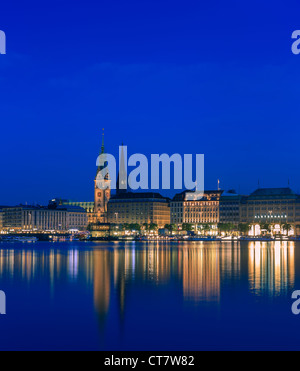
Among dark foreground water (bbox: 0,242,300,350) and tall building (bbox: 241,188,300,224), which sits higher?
tall building (bbox: 241,188,300,224)

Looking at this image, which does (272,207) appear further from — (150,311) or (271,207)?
(150,311)

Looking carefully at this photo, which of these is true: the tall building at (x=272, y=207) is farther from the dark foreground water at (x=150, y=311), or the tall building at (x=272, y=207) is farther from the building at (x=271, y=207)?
the dark foreground water at (x=150, y=311)

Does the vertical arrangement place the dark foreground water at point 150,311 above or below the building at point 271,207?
below

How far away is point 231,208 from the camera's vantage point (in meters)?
196

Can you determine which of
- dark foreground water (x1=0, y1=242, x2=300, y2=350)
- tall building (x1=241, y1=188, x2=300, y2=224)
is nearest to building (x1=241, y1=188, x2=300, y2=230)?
tall building (x1=241, y1=188, x2=300, y2=224)

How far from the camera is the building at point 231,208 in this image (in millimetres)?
194875

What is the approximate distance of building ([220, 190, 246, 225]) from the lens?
195m

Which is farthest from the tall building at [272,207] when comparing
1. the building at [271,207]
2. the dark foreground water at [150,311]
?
the dark foreground water at [150,311]

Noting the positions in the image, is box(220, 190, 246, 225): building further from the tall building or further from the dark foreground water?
the dark foreground water

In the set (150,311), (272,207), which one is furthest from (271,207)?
(150,311)

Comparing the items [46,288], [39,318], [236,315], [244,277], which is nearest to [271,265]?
[244,277]

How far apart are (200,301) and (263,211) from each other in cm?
16538

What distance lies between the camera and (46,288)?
35.3 m

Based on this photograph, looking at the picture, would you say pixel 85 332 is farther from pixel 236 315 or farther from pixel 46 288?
pixel 46 288
